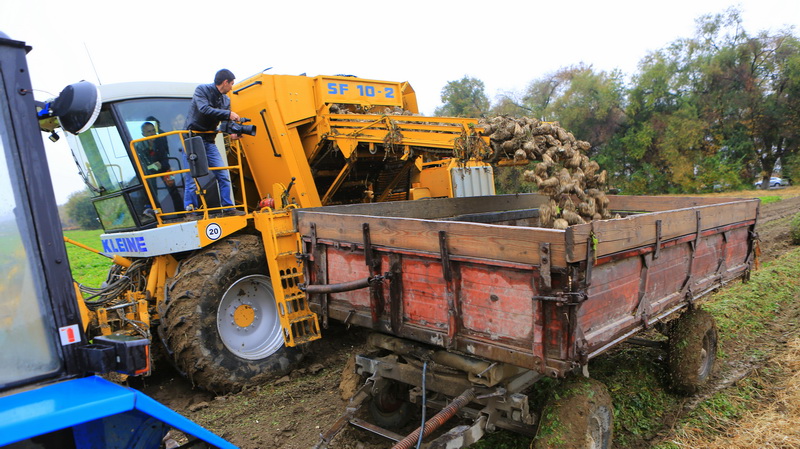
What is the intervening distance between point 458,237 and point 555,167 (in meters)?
1.98

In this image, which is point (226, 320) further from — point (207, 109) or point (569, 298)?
point (569, 298)

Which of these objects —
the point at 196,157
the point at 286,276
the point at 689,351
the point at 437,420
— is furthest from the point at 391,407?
the point at 196,157

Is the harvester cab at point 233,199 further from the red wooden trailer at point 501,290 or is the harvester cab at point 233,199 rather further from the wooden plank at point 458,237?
the red wooden trailer at point 501,290

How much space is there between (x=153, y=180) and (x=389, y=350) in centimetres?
319

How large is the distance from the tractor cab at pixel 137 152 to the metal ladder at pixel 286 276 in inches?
39.2

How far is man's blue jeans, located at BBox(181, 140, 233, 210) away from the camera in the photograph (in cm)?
513

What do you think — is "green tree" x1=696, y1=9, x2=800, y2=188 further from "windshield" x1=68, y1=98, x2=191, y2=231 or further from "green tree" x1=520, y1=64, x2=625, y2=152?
"windshield" x1=68, y1=98, x2=191, y2=231

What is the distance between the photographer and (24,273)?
181cm

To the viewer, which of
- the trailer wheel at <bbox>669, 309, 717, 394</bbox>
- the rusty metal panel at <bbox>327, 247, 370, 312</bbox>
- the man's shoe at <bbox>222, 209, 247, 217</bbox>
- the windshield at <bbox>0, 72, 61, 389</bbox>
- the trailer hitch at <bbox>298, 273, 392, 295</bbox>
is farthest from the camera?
the man's shoe at <bbox>222, 209, 247, 217</bbox>

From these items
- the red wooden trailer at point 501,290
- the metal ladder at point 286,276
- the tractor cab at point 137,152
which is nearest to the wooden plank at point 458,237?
the red wooden trailer at point 501,290

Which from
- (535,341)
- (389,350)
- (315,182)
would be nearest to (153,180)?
(315,182)

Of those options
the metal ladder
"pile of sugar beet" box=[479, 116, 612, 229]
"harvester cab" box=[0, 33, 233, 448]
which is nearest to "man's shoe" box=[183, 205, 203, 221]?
the metal ladder

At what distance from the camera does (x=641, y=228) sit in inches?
118

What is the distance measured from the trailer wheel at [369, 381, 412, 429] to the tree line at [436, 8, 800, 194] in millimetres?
25751
